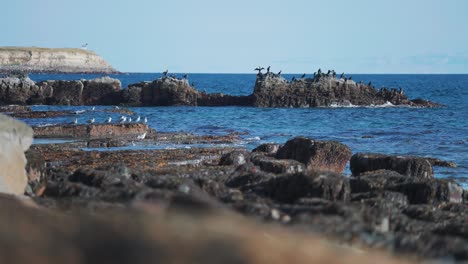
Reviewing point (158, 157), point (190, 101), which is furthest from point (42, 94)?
point (158, 157)

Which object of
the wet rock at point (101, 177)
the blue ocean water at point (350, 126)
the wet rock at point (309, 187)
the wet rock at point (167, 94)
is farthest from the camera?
the wet rock at point (167, 94)

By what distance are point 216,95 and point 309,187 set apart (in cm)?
6328

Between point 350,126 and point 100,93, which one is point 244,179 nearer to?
point 350,126

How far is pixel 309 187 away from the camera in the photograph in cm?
1011

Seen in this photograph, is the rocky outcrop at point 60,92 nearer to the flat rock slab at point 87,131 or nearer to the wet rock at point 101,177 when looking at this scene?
the flat rock slab at point 87,131

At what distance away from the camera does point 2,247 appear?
3.71 meters

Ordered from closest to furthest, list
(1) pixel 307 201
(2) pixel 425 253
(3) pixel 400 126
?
(2) pixel 425 253
(1) pixel 307 201
(3) pixel 400 126

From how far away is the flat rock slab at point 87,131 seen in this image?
106ft

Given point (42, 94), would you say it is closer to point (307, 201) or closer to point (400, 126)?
point (400, 126)

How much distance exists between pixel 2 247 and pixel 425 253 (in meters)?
3.45

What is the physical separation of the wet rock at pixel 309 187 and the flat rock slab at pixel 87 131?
21696 millimetres

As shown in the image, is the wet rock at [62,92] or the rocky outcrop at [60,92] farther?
the wet rock at [62,92]

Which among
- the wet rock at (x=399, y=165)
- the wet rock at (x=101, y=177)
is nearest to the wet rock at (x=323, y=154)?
the wet rock at (x=399, y=165)

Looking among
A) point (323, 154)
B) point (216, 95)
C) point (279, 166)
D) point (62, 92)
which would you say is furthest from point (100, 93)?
point (279, 166)
